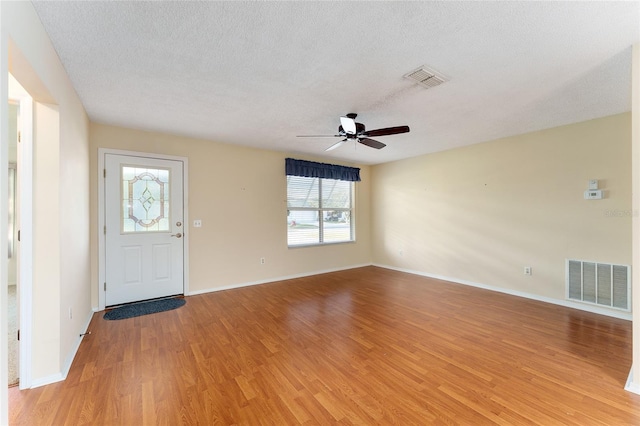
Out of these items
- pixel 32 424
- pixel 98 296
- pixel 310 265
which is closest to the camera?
pixel 32 424

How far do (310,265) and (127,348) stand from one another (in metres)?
3.32

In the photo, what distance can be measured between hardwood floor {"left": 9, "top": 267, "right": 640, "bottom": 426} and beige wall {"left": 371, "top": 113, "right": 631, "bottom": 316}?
0.82 metres

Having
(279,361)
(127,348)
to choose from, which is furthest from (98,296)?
(279,361)

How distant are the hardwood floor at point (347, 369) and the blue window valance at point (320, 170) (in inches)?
100

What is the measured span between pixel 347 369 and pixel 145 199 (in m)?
3.47

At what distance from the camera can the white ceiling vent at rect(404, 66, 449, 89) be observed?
2186 mm

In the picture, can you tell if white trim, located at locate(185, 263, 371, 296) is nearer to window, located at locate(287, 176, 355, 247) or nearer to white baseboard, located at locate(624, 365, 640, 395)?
window, located at locate(287, 176, 355, 247)

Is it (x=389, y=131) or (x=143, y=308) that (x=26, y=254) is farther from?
(x=389, y=131)

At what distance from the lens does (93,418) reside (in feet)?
5.29

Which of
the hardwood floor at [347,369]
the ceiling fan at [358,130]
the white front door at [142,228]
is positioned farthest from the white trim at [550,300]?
the white front door at [142,228]

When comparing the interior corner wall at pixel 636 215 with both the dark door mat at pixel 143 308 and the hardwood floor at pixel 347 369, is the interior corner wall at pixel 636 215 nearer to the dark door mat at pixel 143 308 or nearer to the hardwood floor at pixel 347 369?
the hardwood floor at pixel 347 369

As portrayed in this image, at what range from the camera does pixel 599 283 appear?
3.31 metres

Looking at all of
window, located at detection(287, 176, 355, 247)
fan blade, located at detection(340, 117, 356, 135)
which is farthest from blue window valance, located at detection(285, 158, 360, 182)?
fan blade, located at detection(340, 117, 356, 135)

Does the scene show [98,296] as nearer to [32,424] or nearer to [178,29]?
[32,424]
